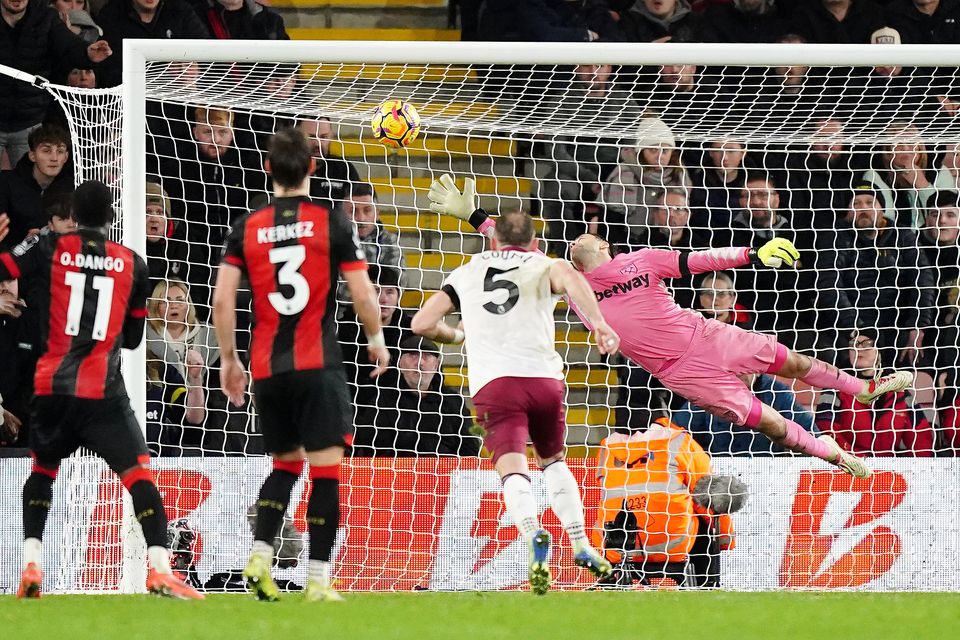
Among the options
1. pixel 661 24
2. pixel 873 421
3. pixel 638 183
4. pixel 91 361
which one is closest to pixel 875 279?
pixel 873 421

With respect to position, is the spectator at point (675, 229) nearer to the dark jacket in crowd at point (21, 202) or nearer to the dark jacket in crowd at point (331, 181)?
the dark jacket in crowd at point (331, 181)

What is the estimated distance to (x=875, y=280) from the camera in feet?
36.7

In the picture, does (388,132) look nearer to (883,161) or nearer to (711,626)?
(711,626)

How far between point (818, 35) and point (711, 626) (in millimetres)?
7614

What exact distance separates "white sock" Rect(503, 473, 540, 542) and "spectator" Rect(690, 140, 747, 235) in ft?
13.2

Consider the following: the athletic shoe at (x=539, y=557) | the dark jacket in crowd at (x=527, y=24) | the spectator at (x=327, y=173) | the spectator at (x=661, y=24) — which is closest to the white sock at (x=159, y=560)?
the athletic shoe at (x=539, y=557)

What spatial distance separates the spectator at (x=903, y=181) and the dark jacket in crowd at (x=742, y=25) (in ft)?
4.40

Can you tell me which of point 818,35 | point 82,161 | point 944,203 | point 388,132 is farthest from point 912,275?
point 82,161

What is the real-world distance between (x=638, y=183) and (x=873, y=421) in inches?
94.0

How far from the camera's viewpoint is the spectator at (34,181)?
33.9ft

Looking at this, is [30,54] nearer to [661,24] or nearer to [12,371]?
[12,371]

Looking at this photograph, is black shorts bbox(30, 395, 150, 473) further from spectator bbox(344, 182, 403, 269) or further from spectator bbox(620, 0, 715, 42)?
spectator bbox(620, 0, 715, 42)

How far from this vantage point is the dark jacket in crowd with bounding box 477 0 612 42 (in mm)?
11672

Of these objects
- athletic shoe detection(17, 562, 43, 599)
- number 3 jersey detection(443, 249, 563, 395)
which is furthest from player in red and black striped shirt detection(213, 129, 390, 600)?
athletic shoe detection(17, 562, 43, 599)
